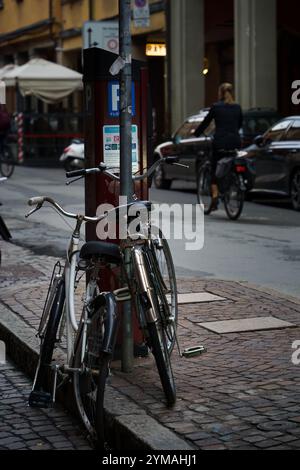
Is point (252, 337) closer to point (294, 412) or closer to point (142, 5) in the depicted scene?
point (294, 412)

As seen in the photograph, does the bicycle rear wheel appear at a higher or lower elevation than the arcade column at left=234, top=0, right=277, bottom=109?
lower

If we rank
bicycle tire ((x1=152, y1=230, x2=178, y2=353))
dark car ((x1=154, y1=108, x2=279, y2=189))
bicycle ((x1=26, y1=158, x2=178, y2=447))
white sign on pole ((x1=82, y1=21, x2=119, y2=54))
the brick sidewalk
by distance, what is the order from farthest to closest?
white sign on pole ((x1=82, y1=21, x2=119, y2=54)) → dark car ((x1=154, y1=108, x2=279, y2=189)) → bicycle tire ((x1=152, y1=230, x2=178, y2=353)) → bicycle ((x1=26, y1=158, x2=178, y2=447)) → the brick sidewalk

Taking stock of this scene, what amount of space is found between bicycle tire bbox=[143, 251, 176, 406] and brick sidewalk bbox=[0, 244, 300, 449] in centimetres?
10

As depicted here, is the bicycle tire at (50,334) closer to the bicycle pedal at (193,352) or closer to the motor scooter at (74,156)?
the bicycle pedal at (193,352)

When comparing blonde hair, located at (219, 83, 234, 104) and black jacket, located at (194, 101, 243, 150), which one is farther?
blonde hair, located at (219, 83, 234, 104)

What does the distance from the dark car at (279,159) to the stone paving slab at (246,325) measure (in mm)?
9695

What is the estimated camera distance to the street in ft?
33.6

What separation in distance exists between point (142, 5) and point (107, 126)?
19.4 m

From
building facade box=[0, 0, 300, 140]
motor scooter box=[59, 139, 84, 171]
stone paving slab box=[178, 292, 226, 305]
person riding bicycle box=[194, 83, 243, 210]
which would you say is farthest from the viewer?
motor scooter box=[59, 139, 84, 171]

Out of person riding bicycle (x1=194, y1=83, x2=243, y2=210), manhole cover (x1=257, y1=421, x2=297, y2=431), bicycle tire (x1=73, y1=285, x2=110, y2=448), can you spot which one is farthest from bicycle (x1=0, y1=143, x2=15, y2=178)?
manhole cover (x1=257, y1=421, x2=297, y2=431)

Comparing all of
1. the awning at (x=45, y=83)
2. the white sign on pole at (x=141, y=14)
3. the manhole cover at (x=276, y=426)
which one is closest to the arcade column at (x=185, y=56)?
the white sign on pole at (x=141, y=14)

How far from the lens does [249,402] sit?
5270mm

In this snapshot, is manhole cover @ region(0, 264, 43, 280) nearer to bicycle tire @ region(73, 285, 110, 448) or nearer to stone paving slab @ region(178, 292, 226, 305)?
stone paving slab @ region(178, 292, 226, 305)

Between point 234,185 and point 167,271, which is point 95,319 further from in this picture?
point 234,185
